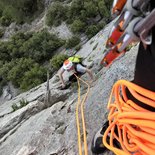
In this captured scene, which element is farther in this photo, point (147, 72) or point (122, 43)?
point (147, 72)

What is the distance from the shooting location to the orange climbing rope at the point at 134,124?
279cm

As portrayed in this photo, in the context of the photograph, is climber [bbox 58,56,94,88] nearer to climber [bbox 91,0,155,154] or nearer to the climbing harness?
climber [bbox 91,0,155,154]

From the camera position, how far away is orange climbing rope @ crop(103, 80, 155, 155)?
279 centimetres

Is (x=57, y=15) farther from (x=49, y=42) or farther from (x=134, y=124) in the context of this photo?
(x=134, y=124)

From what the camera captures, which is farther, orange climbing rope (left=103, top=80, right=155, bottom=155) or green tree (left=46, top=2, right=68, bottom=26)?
green tree (left=46, top=2, right=68, bottom=26)

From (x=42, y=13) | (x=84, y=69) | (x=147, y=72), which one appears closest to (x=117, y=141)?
(x=147, y=72)

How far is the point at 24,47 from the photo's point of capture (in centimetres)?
2725

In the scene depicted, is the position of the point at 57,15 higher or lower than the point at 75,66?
higher

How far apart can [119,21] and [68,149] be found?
2.91m

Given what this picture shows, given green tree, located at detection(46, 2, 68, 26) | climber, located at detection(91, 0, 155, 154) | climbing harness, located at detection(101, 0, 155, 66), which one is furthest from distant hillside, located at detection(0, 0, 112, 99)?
climbing harness, located at detection(101, 0, 155, 66)

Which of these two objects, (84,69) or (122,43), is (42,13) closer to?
(84,69)

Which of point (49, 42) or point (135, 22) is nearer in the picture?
point (135, 22)

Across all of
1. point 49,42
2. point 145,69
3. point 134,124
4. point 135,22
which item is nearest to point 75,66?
point 134,124

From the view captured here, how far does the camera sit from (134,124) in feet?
9.62
